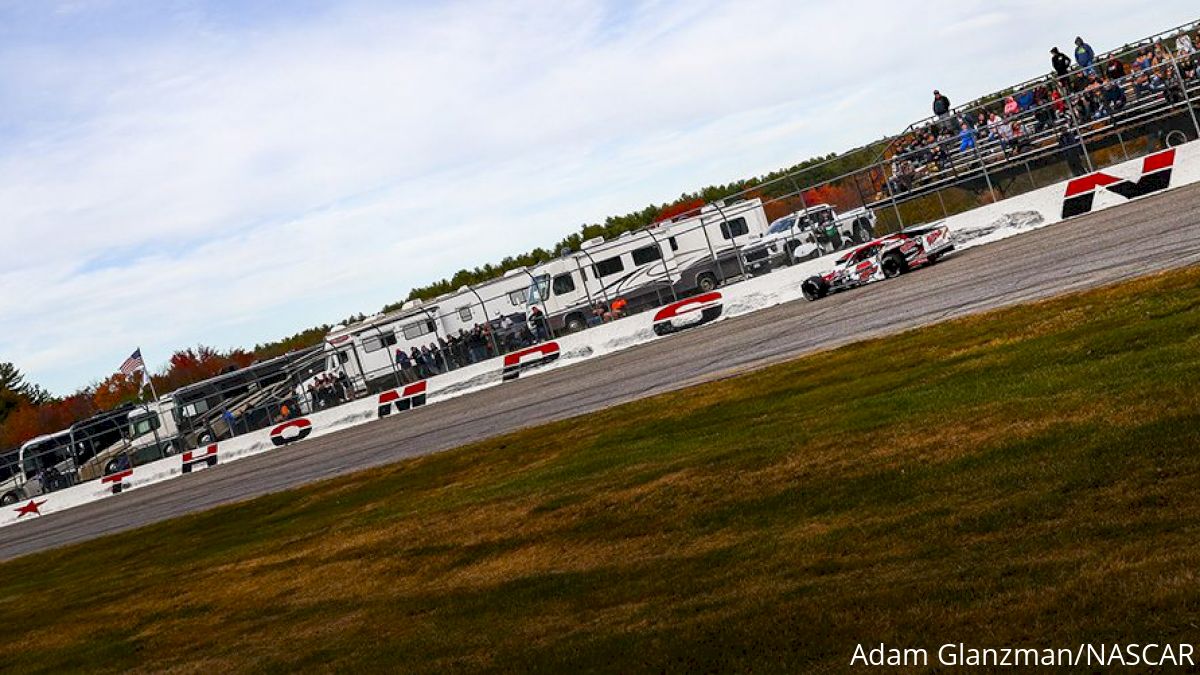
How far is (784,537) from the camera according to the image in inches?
394

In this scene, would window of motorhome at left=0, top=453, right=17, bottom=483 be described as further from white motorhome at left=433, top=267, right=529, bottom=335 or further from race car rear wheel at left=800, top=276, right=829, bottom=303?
race car rear wheel at left=800, top=276, right=829, bottom=303

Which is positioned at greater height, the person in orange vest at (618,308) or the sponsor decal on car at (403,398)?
the person in orange vest at (618,308)

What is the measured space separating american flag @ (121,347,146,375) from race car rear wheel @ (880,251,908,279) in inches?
1363

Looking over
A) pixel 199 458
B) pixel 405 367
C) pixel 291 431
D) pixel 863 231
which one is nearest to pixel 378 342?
pixel 405 367

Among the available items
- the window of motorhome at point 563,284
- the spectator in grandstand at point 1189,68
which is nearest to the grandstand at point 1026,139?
the spectator in grandstand at point 1189,68

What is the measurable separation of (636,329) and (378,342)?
14627mm

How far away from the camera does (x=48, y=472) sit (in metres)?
54.4

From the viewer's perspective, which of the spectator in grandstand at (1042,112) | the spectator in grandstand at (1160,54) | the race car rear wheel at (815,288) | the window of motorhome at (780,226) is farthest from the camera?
the window of motorhome at (780,226)

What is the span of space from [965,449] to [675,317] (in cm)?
2665

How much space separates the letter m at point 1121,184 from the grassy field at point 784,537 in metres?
11.4

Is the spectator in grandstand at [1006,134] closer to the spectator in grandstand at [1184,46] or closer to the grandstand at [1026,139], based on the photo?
the grandstand at [1026,139]

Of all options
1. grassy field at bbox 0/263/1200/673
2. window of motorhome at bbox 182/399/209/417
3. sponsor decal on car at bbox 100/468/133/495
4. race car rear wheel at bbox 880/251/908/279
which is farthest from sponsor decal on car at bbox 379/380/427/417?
grassy field at bbox 0/263/1200/673

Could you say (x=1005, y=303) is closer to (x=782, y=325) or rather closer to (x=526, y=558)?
(x=782, y=325)

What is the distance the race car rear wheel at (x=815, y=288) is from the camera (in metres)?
32.6
